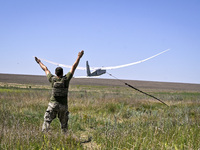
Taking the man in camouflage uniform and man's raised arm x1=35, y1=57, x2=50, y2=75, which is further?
man's raised arm x1=35, y1=57, x2=50, y2=75

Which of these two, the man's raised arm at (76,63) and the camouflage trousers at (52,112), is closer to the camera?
the camouflage trousers at (52,112)

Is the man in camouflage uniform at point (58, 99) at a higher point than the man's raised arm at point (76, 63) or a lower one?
lower

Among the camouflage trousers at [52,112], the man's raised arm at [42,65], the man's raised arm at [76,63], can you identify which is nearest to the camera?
the camouflage trousers at [52,112]

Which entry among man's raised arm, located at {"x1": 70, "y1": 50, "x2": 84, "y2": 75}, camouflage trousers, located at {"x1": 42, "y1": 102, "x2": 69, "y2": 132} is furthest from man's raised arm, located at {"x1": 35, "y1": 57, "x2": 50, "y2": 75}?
camouflage trousers, located at {"x1": 42, "y1": 102, "x2": 69, "y2": 132}

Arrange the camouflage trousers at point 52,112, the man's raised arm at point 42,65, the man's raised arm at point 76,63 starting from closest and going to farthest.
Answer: the camouflage trousers at point 52,112, the man's raised arm at point 76,63, the man's raised arm at point 42,65

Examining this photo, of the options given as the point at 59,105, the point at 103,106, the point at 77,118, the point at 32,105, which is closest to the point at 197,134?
the point at 59,105

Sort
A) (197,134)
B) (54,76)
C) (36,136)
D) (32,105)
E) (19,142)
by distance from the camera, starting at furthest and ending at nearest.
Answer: (32,105) → (54,76) → (197,134) → (36,136) → (19,142)

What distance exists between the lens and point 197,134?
5.18m

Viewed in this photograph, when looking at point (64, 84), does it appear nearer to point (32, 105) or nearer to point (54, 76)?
point (54, 76)

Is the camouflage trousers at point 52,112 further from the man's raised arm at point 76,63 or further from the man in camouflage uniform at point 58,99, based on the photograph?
the man's raised arm at point 76,63

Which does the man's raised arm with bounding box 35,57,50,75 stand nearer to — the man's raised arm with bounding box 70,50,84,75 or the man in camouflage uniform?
the man in camouflage uniform

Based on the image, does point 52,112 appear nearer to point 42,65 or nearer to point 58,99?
point 58,99

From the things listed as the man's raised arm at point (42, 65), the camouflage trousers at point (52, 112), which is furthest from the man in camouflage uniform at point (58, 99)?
the man's raised arm at point (42, 65)

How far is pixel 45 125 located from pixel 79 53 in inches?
66.9
